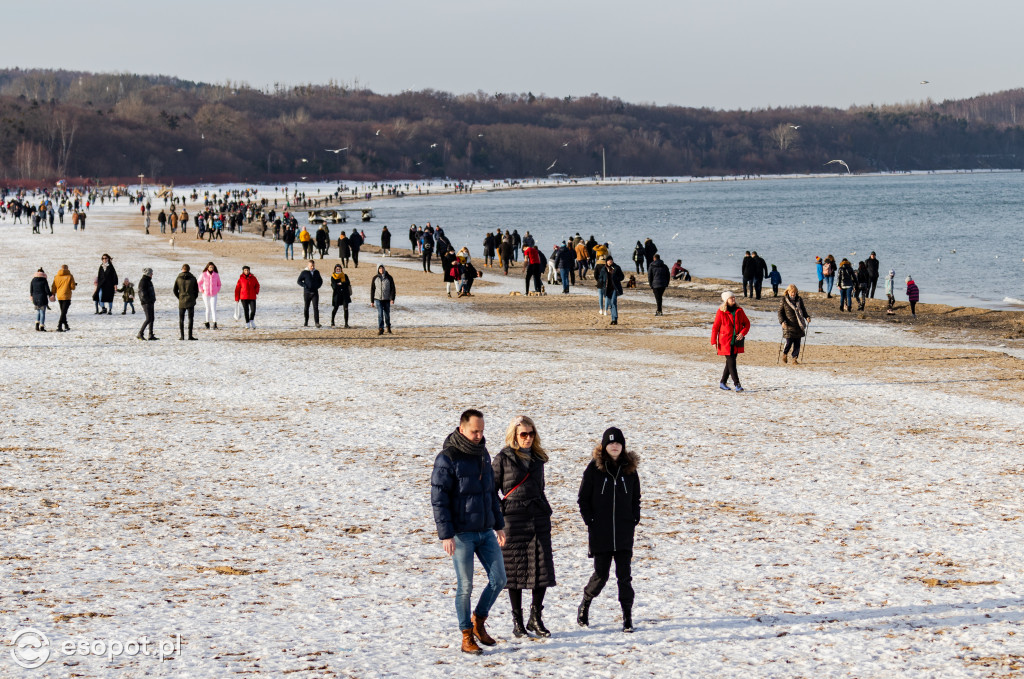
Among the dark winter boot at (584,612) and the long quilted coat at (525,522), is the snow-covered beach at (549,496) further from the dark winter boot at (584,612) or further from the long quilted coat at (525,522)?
the long quilted coat at (525,522)

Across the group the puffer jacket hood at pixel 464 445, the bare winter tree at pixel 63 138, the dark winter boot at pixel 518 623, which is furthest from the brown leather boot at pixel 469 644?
the bare winter tree at pixel 63 138

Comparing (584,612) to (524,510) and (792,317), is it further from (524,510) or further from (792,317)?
(792,317)

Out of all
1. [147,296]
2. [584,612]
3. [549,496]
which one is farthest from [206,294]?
[584,612]

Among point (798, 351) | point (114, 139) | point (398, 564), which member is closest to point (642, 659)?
point (398, 564)

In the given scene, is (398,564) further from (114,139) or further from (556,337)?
(114,139)

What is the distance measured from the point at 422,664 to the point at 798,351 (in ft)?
46.5

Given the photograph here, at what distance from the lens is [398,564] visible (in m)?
8.81

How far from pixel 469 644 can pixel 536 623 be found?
0.50 metres

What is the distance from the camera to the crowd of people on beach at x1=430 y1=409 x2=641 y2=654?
21.6 feet

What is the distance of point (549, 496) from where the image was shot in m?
10.9

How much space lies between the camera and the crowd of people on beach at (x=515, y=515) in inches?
259

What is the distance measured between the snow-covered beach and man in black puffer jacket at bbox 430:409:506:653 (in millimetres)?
635
